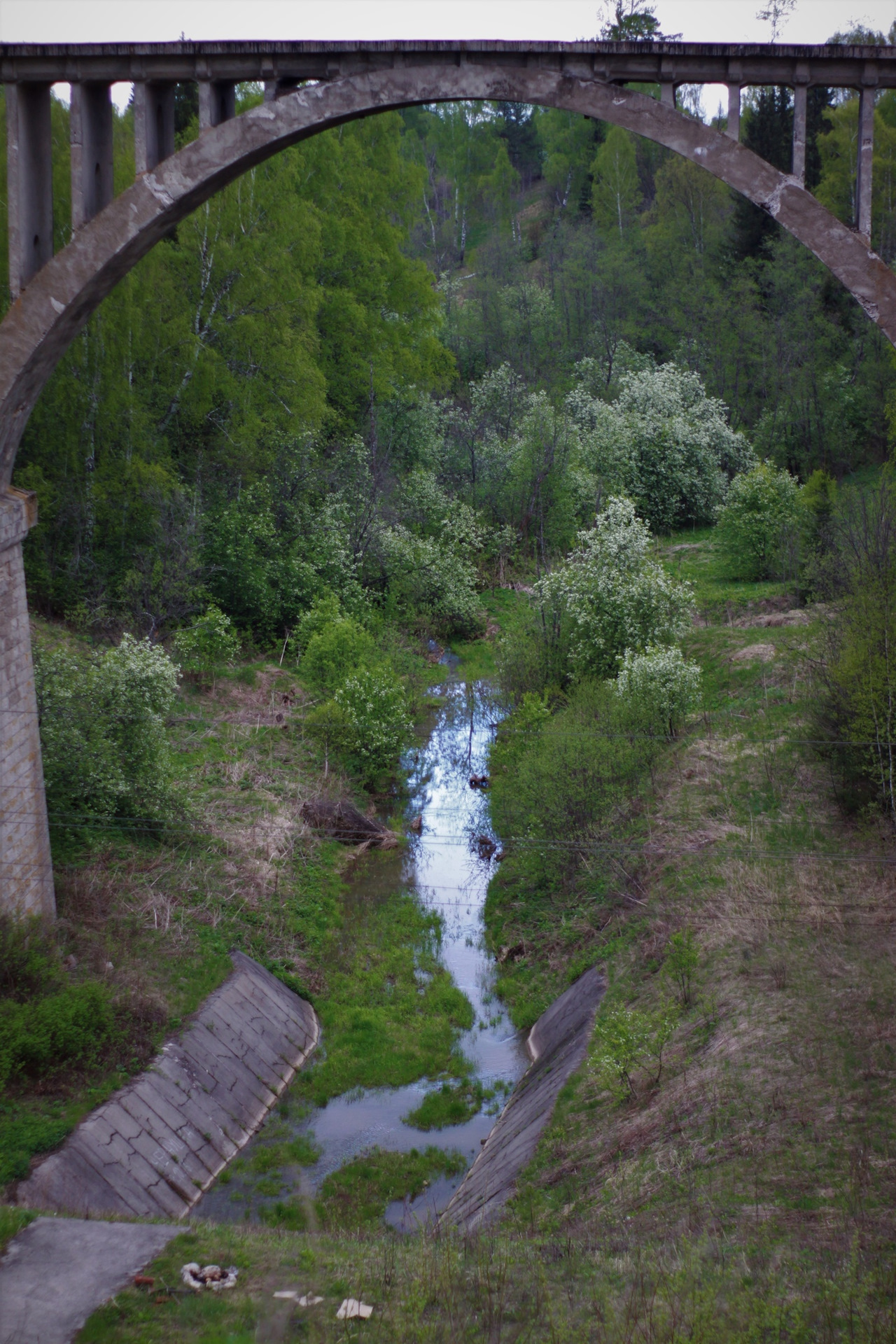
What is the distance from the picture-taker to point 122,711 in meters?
17.2

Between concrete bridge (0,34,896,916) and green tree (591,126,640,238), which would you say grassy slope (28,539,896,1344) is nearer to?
concrete bridge (0,34,896,916)

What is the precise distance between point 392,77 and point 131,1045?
11262 mm

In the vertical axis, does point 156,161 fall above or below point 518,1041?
above

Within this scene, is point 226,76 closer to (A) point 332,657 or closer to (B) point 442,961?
(B) point 442,961

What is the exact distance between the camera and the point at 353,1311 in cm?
802

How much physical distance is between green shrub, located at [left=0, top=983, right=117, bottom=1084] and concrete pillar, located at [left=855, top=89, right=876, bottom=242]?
37.9 ft

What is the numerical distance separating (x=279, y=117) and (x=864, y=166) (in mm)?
5253

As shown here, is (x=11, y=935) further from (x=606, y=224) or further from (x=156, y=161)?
(x=606, y=224)

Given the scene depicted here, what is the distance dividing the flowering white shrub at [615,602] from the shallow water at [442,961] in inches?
148

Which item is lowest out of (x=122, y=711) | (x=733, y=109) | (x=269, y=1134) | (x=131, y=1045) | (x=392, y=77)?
(x=269, y=1134)

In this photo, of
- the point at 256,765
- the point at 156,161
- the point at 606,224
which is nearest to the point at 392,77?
the point at 156,161

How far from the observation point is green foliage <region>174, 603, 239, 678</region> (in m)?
25.3

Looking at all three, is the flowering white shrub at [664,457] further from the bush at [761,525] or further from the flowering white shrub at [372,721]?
the flowering white shrub at [372,721]

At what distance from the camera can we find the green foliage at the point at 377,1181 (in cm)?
1256
